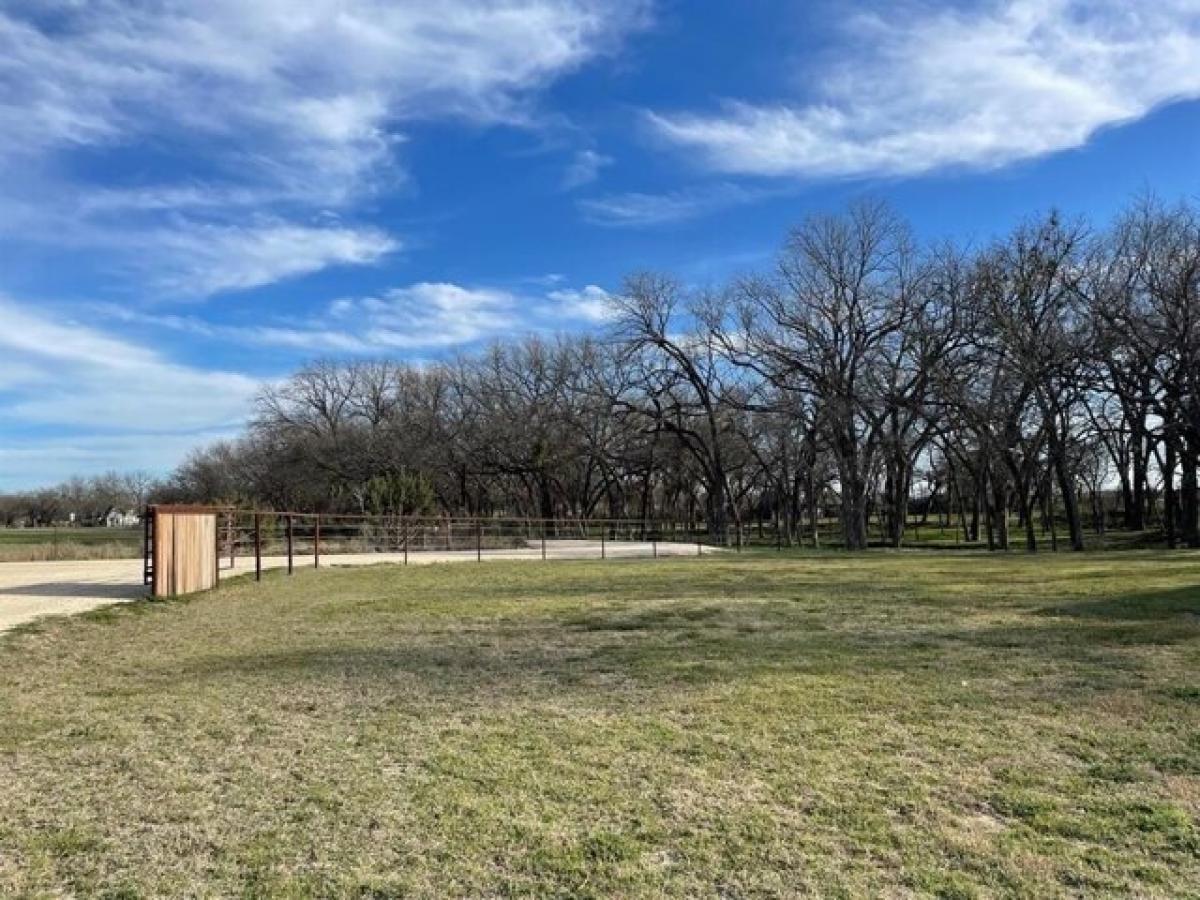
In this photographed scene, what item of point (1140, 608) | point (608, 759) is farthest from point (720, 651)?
point (1140, 608)

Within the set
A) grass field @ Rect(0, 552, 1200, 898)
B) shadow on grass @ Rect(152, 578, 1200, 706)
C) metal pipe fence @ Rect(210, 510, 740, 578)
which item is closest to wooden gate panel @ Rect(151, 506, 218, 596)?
grass field @ Rect(0, 552, 1200, 898)

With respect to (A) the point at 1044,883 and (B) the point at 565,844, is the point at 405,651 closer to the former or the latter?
(B) the point at 565,844

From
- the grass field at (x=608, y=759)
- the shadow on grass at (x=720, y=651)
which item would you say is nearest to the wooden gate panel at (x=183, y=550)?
the grass field at (x=608, y=759)

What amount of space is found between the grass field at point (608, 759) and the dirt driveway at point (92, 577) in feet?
7.80

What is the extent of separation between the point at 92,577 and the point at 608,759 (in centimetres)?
1670

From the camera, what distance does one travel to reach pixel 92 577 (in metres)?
18.5

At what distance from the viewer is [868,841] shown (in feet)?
12.3

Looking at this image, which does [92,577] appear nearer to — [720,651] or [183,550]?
[183,550]

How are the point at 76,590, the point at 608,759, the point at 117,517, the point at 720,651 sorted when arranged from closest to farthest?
1. the point at 608,759
2. the point at 720,651
3. the point at 76,590
4. the point at 117,517

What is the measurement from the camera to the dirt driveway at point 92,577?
1284cm

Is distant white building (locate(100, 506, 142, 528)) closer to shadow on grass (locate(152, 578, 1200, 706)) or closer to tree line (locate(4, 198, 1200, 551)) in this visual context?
tree line (locate(4, 198, 1200, 551))

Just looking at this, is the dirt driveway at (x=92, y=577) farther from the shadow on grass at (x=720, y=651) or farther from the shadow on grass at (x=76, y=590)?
the shadow on grass at (x=720, y=651)

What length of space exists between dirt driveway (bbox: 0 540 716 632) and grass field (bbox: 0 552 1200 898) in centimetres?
238

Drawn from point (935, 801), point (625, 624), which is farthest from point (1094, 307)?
point (935, 801)
